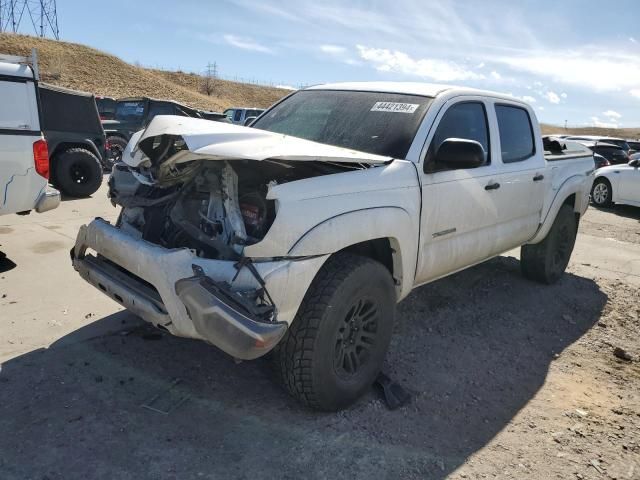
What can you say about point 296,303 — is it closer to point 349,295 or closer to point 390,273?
point 349,295

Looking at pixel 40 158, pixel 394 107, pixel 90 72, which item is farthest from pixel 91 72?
pixel 394 107

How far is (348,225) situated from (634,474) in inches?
80.5

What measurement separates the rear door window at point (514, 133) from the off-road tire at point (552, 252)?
1.11 meters

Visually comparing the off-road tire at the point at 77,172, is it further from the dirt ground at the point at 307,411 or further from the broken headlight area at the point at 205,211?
the broken headlight area at the point at 205,211

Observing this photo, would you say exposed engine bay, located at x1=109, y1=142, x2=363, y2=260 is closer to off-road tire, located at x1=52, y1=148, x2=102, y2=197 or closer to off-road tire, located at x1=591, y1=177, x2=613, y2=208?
off-road tire, located at x1=52, y1=148, x2=102, y2=197

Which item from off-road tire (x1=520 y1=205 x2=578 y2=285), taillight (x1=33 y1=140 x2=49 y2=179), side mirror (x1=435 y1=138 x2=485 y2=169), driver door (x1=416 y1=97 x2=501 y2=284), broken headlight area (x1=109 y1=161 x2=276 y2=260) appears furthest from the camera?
off-road tire (x1=520 y1=205 x2=578 y2=285)

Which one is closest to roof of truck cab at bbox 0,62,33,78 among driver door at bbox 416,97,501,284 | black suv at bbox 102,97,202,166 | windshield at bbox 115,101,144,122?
driver door at bbox 416,97,501,284

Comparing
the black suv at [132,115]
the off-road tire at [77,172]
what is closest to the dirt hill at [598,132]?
the black suv at [132,115]

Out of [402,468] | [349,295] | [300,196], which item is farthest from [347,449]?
[300,196]

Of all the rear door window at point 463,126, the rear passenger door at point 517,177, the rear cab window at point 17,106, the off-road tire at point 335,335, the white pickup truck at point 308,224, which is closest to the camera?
the white pickup truck at point 308,224

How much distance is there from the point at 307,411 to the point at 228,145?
5.23ft

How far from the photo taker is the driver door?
365 cm

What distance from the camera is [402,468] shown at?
9.00 ft

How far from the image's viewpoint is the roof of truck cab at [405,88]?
404 centimetres
